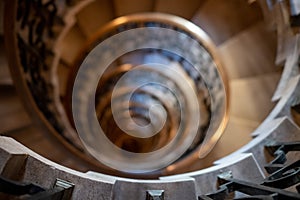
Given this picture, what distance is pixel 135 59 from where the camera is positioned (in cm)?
514

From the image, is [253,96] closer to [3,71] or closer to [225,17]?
[225,17]

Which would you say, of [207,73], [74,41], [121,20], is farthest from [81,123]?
[207,73]

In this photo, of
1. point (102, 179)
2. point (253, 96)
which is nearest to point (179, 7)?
point (253, 96)

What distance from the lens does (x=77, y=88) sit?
174 inches

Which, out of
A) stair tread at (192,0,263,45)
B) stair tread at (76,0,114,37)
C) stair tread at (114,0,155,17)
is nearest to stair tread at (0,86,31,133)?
stair tread at (76,0,114,37)

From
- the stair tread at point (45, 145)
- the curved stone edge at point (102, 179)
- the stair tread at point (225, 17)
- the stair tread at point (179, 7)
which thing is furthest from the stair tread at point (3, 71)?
the stair tread at point (225, 17)

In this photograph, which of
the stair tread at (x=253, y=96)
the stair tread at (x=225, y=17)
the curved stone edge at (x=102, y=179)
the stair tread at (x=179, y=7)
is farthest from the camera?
the stair tread at (x=179, y=7)

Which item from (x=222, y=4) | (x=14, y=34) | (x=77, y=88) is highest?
(x=222, y=4)

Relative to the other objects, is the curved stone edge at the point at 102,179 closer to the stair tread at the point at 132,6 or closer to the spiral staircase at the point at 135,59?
the spiral staircase at the point at 135,59

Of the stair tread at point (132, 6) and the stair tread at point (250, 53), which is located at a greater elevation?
the stair tread at point (132, 6)

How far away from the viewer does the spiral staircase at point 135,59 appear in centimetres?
138

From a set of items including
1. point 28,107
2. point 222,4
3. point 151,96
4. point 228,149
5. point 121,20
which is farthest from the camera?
point 151,96

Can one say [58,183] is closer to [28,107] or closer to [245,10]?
[28,107]

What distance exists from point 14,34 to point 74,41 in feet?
7.32
